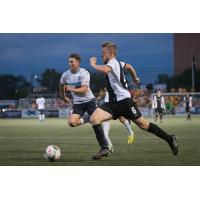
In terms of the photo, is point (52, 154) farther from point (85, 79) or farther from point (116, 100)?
point (85, 79)

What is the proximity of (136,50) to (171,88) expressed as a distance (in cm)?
286

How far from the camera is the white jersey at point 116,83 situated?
7844 mm

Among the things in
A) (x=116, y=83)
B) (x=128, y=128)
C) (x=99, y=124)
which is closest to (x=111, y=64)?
(x=116, y=83)

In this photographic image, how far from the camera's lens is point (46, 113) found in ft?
67.4

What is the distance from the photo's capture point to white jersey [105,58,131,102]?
25.7 feet

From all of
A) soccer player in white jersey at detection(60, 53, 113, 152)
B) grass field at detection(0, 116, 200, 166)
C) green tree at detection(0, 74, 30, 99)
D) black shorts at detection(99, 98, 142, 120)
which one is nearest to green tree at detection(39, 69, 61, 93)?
green tree at detection(0, 74, 30, 99)

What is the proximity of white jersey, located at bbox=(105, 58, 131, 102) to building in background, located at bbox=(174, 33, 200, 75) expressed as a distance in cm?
169

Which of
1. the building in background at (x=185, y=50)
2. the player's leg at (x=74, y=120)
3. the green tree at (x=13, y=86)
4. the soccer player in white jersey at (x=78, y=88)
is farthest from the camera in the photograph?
the green tree at (x=13, y=86)

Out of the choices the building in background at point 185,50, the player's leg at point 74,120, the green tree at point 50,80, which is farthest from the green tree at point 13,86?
the building in background at point 185,50

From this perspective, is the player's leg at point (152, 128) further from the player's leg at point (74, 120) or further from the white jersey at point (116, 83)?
the player's leg at point (74, 120)

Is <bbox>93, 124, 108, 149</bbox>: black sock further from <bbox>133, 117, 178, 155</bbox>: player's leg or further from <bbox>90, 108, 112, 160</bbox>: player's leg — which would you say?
Result: <bbox>133, 117, 178, 155</bbox>: player's leg

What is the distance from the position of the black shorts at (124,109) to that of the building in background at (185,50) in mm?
1849
